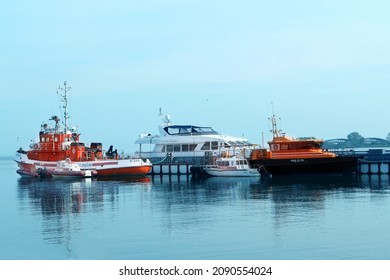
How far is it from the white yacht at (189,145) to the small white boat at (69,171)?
788cm

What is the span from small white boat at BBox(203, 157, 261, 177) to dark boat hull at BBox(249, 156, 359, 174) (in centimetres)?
Answer: 186

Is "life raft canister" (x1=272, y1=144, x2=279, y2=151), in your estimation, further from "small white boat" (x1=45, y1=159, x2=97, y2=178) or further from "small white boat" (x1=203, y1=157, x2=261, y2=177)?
"small white boat" (x1=45, y1=159, x2=97, y2=178)

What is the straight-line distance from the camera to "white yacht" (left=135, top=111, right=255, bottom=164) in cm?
6253

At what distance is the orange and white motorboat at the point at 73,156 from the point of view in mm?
58969

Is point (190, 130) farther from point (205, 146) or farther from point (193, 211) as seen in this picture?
point (193, 211)

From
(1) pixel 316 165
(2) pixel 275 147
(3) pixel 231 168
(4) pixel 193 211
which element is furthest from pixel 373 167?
(4) pixel 193 211

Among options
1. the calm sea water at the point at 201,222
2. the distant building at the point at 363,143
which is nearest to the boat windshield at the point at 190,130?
the calm sea water at the point at 201,222

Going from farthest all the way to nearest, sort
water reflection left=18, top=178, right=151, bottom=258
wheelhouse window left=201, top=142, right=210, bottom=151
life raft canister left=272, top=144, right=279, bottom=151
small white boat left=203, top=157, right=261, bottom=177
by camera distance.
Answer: wheelhouse window left=201, top=142, right=210, bottom=151, life raft canister left=272, top=144, right=279, bottom=151, small white boat left=203, top=157, right=261, bottom=177, water reflection left=18, top=178, right=151, bottom=258

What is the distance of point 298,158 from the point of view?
53719 mm

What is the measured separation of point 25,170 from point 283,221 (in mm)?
42728

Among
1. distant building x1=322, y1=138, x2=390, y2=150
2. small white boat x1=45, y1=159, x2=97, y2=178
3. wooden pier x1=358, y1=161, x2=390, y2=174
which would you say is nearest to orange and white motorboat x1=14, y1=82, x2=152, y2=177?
small white boat x1=45, y1=159, x2=97, y2=178

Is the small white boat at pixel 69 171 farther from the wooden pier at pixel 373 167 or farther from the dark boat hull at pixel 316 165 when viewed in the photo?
the wooden pier at pixel 373 167
